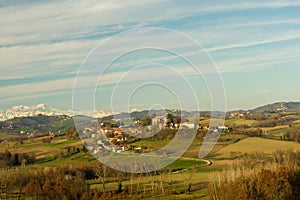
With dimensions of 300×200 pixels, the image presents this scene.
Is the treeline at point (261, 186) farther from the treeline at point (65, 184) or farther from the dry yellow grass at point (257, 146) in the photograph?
the dry yellow grass at point (257, 146)

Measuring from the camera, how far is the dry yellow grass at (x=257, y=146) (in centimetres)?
5550

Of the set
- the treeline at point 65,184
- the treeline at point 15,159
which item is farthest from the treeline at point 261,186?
the treeline at point 15,159

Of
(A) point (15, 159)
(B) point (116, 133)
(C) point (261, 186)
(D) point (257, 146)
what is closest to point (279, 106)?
(D) point (257, 146)

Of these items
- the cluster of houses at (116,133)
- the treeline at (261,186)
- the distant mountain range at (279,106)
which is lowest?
the treeline at (261,186)

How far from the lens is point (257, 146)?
5925cm

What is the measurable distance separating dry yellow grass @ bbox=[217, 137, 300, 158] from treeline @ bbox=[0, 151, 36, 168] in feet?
83.1

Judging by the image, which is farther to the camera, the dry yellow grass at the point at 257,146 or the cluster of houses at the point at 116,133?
the dry yellow grass at the point at 257,146

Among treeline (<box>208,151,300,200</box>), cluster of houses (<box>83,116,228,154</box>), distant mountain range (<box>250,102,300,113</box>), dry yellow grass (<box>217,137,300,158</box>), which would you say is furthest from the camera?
distant mountain range (<box>250,102,300,113</box>)

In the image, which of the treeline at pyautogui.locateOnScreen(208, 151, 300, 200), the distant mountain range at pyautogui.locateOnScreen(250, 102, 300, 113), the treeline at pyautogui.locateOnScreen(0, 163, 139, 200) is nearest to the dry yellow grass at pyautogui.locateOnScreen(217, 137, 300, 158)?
the treeline at pyautogui.locateOnScreen(0, 163, 139, 200)

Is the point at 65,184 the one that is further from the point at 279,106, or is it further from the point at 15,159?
the point at 279,106

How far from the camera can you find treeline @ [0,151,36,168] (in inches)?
2255

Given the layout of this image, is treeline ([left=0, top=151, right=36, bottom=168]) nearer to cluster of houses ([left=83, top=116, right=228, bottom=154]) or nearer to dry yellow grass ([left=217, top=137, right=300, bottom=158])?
cluster of houses ([left=83, top=116, right=228, bottom=154])

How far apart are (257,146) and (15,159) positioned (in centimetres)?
3333

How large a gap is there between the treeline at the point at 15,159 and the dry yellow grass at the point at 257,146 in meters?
25.3
